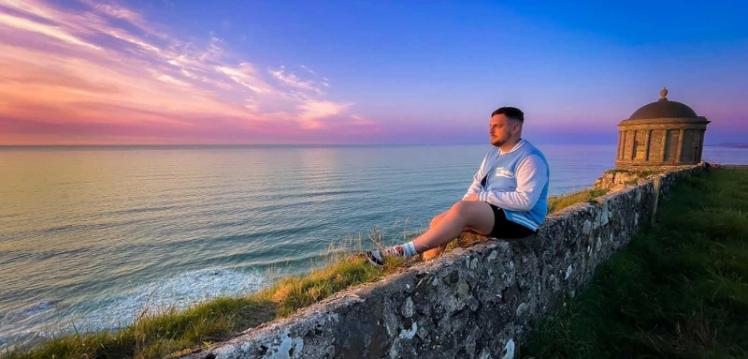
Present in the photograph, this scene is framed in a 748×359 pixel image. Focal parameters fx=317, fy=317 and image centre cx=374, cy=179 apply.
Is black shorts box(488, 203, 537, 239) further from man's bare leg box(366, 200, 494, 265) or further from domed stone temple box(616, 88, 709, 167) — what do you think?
domed stone temple box(616, 88, 709, 167)

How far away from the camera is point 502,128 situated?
11.2 feet

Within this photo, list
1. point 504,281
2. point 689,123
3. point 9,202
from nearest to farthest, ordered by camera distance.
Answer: point 504,281 → point 9,202 → point 689,123

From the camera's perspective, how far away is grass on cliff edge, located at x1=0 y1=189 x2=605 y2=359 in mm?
2137

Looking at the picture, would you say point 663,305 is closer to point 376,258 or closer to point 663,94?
point 376,258

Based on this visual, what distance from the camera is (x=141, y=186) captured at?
2917 cm

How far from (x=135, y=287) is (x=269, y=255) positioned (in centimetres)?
431

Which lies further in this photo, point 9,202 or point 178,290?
point 9,202

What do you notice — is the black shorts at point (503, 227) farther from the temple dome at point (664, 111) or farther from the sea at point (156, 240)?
the temple dome at point (664, 111)

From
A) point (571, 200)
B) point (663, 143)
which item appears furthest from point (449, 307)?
point (663, 143)

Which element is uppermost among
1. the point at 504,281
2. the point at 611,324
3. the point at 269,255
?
the point at 504,281

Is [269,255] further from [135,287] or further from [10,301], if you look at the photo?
[10,301]

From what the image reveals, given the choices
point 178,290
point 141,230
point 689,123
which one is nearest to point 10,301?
point 178,290

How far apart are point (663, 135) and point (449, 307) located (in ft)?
127

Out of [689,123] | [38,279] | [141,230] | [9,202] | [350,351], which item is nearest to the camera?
[350,351]
